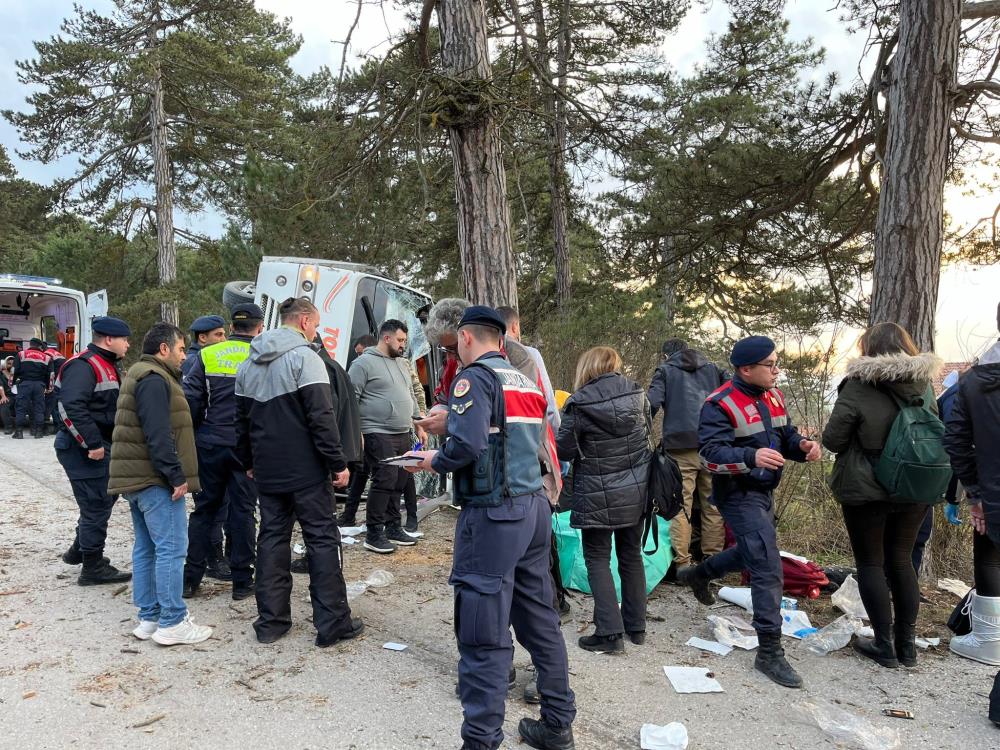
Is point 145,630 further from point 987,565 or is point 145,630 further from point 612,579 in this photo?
point 987,565

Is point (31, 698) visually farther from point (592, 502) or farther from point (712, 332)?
point (712, 332)

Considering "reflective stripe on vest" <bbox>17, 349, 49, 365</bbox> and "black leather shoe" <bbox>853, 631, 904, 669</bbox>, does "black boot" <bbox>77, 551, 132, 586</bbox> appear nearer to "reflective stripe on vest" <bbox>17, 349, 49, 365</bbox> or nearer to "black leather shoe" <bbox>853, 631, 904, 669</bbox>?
"black leather shoe" <bbox>853, 631, 904, 669</bbox>

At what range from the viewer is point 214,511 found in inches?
186

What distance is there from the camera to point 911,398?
11.8 ft

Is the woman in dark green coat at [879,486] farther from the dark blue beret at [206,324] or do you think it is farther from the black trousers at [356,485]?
the dark blue beret at [206,324]

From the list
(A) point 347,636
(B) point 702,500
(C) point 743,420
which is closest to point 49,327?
(A) point 347,636

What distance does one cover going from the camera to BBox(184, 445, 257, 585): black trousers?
4.60 m

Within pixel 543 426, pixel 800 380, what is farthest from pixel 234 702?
Result: pixel 800 380

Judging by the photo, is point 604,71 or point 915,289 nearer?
point 915,289

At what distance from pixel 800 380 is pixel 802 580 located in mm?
2182

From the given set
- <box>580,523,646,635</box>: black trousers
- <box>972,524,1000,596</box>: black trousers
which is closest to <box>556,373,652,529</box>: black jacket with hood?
<box>580,523,646,635</box>: black trousers

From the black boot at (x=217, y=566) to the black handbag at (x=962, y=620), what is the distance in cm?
486

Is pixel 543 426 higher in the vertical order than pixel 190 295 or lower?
lower

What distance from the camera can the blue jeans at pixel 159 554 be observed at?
3.81m
